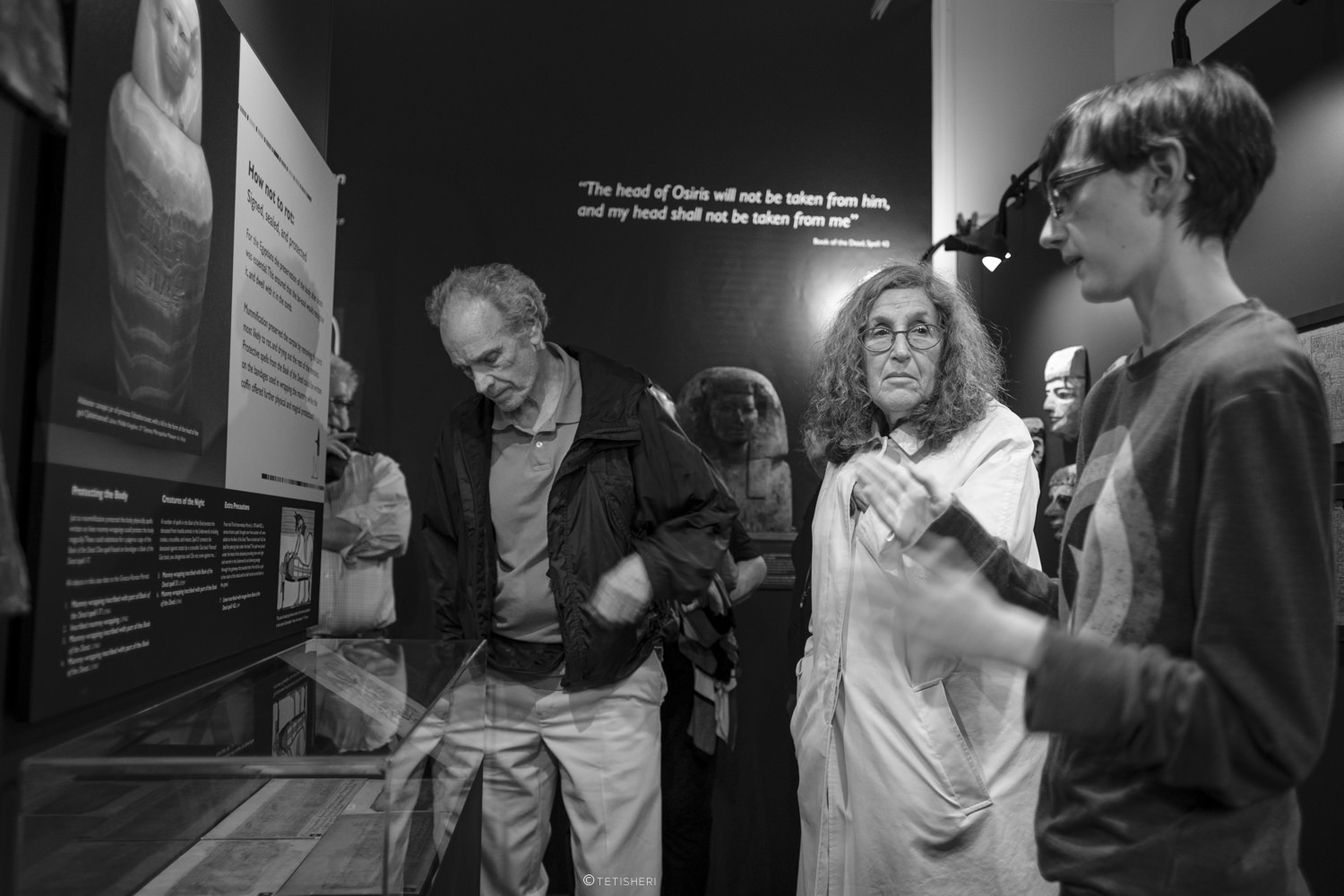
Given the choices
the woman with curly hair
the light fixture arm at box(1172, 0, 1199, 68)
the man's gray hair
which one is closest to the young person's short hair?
the woman with curly hair

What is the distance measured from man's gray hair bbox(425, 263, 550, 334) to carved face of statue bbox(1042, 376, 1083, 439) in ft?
7.31

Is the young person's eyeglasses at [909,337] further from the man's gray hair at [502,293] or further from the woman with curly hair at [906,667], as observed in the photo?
the man's gray hair at [502,293]

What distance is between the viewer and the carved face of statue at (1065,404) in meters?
4.03

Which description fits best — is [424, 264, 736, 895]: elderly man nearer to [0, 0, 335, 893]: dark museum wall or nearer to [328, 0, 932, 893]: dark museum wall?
[328, 0, 932, 893]: dark museum wall

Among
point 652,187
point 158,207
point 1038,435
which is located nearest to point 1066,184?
point 158,207

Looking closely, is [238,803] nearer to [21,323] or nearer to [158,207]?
[21,323]

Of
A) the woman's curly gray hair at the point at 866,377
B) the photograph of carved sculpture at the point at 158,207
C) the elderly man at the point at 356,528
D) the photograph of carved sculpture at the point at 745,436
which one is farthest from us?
the photograph of carved sculpture at the point at 745,436

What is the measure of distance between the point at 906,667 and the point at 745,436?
2323 millimetres

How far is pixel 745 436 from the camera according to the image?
4.41m

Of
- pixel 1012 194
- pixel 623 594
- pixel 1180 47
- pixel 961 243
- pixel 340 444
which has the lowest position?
pixel 623 594

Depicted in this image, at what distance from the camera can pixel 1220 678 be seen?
99 centimetres

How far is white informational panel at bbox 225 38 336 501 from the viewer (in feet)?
6.75

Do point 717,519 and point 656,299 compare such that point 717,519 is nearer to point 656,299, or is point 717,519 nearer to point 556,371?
point 556,371

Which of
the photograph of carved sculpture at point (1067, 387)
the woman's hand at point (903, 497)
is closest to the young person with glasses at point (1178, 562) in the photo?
the woman's hand at point (903, 497)
